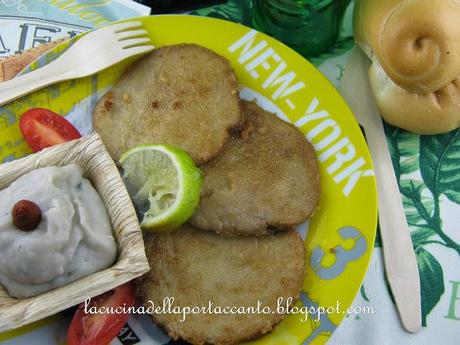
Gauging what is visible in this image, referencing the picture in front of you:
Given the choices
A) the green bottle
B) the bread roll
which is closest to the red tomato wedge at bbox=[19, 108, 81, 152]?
the green bottle

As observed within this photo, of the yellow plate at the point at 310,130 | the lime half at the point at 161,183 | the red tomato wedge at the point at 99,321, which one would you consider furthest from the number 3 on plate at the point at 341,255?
the red tomato wedge at the point at 99,321

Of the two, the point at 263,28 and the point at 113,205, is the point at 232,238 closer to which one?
the point at 113,205

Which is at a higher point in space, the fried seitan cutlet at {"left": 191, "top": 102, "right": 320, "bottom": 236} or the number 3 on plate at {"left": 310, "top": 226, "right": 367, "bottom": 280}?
the fried seitan cutlet at {"left": 191, "top": 102, "right": 320, "bottom": 236}

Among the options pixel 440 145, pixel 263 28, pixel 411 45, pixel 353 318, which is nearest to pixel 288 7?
pixel 263 28

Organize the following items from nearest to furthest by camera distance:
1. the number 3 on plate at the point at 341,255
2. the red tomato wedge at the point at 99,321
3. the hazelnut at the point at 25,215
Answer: the hazelnut at the point at 25,215 < the red tomato wedge at the point at 99,321 < the number 3 on plate at the point at 341,255

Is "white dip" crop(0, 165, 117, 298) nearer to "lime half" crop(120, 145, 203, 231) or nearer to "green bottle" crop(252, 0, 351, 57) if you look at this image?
"lime half" crop(120, 145, 203, 231)

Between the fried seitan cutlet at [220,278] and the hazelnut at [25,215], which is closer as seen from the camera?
the hazelnut at [25,215]

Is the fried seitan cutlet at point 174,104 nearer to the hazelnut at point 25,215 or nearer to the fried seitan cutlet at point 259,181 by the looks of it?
the fried seitan cutlet at point 259,181
